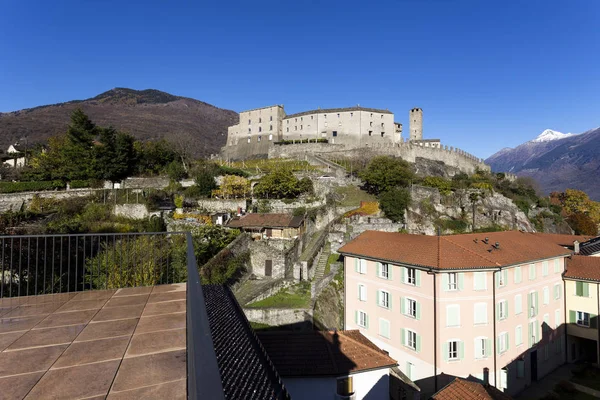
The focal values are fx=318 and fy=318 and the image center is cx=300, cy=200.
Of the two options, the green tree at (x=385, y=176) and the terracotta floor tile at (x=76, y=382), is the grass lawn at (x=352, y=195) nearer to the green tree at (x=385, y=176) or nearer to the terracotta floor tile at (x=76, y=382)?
the green tree at (x=385, y=176)

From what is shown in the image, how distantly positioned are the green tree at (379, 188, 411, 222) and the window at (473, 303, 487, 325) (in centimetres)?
1290

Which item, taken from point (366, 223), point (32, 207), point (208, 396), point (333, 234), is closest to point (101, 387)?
point (208, 396)

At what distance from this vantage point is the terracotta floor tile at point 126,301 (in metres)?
4.95

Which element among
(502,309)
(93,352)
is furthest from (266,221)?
(93,352)

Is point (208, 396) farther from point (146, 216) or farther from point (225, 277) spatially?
point (146, 216)

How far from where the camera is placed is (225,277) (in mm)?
21203

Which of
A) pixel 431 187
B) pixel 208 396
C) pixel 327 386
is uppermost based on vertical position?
pixel 431 187

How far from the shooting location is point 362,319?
21125 millimetres

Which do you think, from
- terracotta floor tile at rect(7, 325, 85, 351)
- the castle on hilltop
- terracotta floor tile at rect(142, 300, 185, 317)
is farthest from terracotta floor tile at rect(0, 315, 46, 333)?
the castle on hilltop

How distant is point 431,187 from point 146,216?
95.8ft

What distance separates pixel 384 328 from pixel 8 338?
19316 mm

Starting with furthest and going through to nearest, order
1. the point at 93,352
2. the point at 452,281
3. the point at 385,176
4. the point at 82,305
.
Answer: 1. the point at 385,176
2. the point at 452,281
3. the point at 82,305
4. the point at 93,352

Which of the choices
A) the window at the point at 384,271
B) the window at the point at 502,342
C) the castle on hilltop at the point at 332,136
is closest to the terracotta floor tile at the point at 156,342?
the window at the point at 384,271

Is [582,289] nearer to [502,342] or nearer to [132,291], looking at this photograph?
[502,342]
